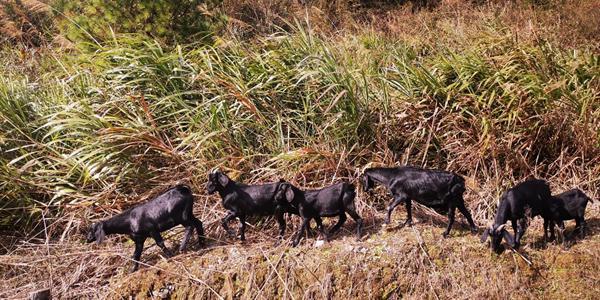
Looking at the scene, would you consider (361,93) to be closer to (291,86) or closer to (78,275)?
(291,86)

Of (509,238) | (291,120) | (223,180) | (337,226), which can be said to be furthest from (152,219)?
(509,238)

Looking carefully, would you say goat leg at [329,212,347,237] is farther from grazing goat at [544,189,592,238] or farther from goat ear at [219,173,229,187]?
grazing goat at [544,189,592,238]

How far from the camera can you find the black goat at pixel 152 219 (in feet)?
12.7

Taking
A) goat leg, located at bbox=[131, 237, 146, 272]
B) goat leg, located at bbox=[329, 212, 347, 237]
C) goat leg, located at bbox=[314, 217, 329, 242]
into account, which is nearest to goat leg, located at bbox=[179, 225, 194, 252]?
goat leg, located at bbox=[131, 237, 146, 272]

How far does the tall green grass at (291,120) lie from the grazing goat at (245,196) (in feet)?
2.06

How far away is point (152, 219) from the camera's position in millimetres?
3879

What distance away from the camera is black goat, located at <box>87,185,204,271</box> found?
12.7 feet

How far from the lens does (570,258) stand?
3527 millimetres

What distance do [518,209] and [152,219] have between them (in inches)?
98.5

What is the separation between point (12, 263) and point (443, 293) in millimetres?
3308

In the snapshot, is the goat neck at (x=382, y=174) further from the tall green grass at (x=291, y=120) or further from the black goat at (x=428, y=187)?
the tall green grass at (x=291, y=120)

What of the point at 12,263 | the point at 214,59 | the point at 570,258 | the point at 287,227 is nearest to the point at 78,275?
the point at 12,263

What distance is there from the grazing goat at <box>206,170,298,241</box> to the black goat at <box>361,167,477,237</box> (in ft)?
2.41

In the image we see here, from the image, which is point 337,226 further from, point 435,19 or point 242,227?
point 435,19
